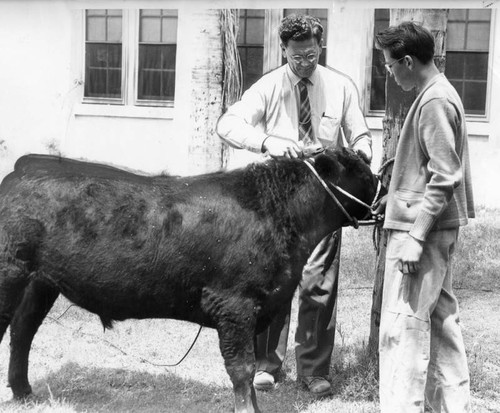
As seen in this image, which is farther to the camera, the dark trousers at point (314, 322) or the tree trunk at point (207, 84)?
the tree trunk at point (207, 84)

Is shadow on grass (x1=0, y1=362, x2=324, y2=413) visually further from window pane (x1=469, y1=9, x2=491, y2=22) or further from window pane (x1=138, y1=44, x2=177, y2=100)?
window pane (x1=469, y1=9, x2=491, y2=22)

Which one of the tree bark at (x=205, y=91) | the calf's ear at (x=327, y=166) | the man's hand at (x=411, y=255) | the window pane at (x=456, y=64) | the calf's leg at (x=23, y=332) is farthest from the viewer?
the window pane at (x=456, y=64)

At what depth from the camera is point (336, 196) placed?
512cm

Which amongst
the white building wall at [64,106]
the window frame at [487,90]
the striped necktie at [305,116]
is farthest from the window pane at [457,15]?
the striped necktie at [305,116]

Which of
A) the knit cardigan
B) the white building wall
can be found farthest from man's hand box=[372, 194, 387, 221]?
the white building wall

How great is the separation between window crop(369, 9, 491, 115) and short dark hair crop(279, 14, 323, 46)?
6942 millimetres

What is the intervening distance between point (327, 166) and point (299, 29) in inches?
38.3

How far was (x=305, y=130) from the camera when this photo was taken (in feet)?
18.6

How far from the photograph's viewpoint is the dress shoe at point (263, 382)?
586 cm

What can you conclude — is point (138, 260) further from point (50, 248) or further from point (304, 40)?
point (304, 40)

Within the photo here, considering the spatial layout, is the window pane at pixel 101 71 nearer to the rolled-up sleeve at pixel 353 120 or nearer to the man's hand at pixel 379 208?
the rolled-up sleeve at pixel 353 120

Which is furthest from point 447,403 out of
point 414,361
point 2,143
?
point 2,143

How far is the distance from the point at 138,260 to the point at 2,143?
12.2ft

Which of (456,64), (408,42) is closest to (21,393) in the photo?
(408,42)
